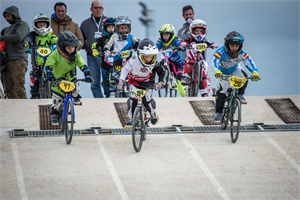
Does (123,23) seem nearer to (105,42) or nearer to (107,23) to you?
(107,23)

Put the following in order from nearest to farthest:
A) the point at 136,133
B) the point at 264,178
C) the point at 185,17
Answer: the point at 264,178, the point at 136,133, the point at 185,17

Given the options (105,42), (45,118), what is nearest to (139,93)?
(45,118)

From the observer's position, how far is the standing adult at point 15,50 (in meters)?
11.9

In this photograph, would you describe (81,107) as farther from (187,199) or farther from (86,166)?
(187,199)

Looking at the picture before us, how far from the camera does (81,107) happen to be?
450 inches

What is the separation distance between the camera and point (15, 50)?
39.8 ft

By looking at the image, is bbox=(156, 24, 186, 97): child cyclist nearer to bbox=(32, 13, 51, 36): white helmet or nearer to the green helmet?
the green helmet

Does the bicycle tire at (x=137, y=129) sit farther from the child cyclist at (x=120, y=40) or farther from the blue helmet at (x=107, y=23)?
the blue helmet at (x=107, y=23)

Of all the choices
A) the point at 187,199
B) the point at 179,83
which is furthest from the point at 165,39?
the point at 187,199

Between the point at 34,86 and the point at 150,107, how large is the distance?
170 inches

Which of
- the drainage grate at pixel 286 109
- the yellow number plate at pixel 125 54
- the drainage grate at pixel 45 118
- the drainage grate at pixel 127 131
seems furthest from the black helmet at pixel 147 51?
the drainage grate at pixel 286 109

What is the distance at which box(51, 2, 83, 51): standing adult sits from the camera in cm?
1248

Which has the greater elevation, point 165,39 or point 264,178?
point 165,39

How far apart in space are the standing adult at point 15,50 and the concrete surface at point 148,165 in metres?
1.53
